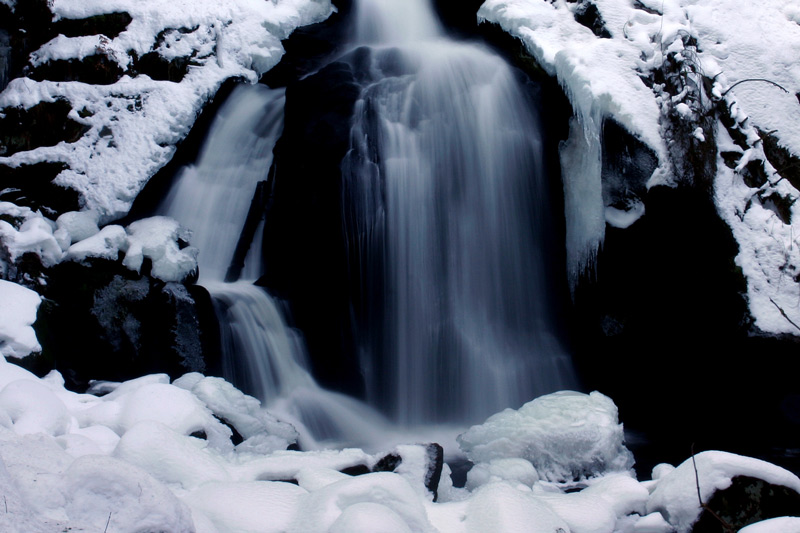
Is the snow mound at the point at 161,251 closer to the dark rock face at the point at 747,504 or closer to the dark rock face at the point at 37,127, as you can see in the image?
the dark rock face at the point at 37,127

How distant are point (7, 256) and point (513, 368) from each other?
14.8 ft

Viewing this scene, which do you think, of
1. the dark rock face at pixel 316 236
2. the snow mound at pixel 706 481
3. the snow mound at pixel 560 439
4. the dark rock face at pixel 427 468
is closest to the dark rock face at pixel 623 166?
the snow mound at pixel 560 439

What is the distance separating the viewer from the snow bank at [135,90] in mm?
5629

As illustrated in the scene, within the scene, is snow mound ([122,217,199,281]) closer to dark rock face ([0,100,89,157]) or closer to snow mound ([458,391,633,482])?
dark rock face ([0,100,89,157])

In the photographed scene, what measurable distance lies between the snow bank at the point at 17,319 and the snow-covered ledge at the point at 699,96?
4735 mm

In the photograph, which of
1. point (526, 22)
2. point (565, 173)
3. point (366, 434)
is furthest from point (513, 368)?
point (526, 22)

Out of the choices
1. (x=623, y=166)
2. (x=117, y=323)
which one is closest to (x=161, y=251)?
(x=117, y=323)

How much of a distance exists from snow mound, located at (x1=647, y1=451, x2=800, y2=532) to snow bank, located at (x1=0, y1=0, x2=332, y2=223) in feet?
16.4

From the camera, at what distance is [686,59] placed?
577 centimetres

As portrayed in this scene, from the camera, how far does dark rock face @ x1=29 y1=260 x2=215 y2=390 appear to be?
187 inches

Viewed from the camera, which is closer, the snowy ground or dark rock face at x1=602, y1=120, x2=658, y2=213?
the snowy ground

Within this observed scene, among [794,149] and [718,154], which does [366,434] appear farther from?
[794,149]

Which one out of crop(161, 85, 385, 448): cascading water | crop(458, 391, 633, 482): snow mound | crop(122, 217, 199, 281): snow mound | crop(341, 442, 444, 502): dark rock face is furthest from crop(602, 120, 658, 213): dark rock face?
crop(122, 217, 199, 281): snow mound

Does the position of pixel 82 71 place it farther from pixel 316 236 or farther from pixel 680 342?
pixel 680 342
